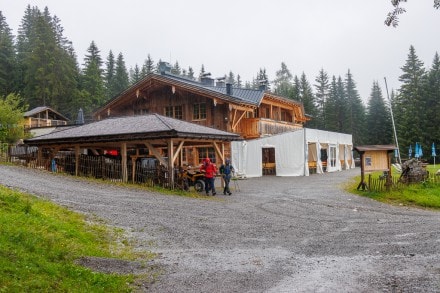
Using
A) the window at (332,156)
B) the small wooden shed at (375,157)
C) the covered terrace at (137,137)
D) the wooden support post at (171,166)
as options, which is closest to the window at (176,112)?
the covered terrace at (137,137)

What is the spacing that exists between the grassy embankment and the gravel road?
0.76 meters

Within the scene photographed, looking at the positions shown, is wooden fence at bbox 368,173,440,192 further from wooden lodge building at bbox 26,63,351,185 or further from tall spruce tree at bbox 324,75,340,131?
tall spruce tree at bbox 324,75,340,131

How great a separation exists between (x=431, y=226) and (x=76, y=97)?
180ft

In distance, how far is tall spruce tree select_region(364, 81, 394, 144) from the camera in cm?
5700

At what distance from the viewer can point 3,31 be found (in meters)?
72.8

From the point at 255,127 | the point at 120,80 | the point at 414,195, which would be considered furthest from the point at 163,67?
the point at 120,80

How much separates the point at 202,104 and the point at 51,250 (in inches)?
1027

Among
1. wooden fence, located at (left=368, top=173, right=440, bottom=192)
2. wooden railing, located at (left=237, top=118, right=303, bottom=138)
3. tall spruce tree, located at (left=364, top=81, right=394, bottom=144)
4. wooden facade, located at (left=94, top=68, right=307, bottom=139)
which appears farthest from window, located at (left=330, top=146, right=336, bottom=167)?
tall spruce tree, located at (left=364, top=81, right=394, bottom=144)

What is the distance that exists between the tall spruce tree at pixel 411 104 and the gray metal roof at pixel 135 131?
111 feet

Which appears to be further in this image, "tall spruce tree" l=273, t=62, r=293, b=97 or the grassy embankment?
"tall spruce tree" l=273, t=62, r=293, b=97

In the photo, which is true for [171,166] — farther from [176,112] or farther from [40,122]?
[40,122]

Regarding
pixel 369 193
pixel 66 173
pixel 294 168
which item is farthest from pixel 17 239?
pixel 294 168

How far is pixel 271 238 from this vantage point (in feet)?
31.8

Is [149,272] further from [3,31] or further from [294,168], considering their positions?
[3,31]
